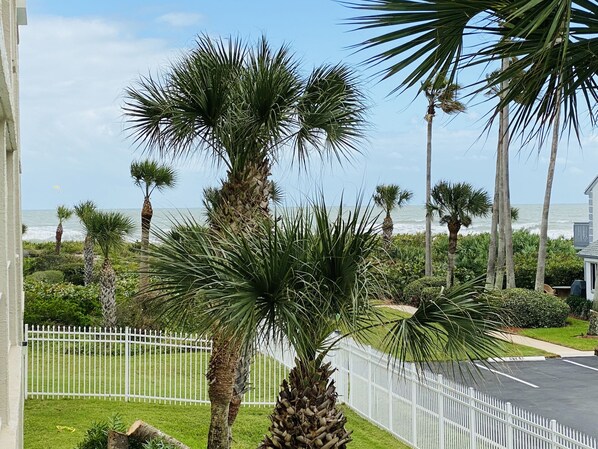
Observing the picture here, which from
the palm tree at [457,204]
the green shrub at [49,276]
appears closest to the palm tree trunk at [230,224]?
the palm tree at [457,204]

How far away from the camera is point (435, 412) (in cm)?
1090

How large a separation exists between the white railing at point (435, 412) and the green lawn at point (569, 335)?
10.2 metres

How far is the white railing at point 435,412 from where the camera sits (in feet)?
28.3

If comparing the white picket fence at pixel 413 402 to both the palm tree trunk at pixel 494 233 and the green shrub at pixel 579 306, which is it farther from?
the green shrub at pixel 579 306

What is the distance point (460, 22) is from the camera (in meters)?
5.02

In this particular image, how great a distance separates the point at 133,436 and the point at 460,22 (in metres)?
6.74

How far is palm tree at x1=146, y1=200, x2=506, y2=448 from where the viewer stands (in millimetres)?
6645

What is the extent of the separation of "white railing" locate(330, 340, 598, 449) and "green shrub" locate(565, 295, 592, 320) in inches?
689

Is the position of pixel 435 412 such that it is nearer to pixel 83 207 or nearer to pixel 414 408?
pixel 414 408

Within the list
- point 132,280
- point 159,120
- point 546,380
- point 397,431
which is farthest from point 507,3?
point 132,280

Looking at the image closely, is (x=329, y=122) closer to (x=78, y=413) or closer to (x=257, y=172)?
(x=257, y=172)

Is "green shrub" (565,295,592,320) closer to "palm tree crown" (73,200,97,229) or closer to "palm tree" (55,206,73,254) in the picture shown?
"palm tree crown" (73,200,97,229)

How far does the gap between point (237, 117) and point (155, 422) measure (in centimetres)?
592

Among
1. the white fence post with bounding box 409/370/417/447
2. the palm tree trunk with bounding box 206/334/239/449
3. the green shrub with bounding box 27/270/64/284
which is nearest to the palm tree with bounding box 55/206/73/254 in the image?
the green shrub with bounding box 27/270/64/284
